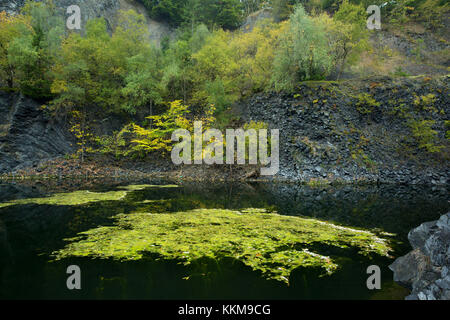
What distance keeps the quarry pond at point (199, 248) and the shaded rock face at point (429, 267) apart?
1.13 ft

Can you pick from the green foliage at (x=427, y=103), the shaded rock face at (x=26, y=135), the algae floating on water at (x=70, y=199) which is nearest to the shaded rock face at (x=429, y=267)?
the algae floating on water at (x=70, y=199)

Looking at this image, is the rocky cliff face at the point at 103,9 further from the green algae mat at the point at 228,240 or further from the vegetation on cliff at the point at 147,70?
the green algae mat at the point at 228,240

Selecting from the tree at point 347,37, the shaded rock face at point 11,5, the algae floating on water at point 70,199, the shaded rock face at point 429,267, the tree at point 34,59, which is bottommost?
the shaded rock face at point 429,267

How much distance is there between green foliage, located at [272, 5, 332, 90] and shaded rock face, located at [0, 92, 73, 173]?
28.4 metres

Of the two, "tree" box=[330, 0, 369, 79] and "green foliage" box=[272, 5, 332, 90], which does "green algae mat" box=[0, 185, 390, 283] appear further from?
"tree" box=[330, 0, 369, 79]

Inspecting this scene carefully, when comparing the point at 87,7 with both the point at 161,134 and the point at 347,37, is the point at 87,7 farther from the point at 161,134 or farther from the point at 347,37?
the point at 347,37

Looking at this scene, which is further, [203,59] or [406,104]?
[203,59]

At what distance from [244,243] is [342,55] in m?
36.4

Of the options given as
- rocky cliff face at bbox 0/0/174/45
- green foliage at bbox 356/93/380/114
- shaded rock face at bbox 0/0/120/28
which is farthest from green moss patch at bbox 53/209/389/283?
rocky cliff face at bbox 0/0/174/45

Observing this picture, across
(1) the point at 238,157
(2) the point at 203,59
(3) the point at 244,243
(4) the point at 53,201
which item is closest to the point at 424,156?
(1) the point at 238,157

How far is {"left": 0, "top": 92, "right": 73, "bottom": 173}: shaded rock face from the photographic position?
25.9 metres

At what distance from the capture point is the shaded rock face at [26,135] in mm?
25859

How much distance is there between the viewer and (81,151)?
98.8 feet
